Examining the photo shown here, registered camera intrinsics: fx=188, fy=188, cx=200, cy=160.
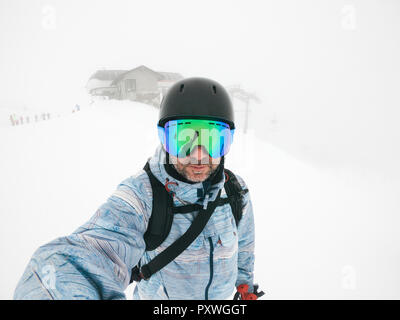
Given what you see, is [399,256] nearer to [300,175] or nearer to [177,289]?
[300,175]

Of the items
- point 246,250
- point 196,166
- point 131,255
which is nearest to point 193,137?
point 196,166

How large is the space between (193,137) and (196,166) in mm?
314

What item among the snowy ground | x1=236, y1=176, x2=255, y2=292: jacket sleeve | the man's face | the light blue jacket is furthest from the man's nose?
Answer: the snowy ground

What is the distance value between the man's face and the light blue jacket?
92mm

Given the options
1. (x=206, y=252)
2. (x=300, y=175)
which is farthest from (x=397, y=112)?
(x=206, y=252)

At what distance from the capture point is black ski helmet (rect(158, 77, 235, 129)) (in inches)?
71.2

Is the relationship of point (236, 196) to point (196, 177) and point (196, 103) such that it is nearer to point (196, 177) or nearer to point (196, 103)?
point (196, 177)

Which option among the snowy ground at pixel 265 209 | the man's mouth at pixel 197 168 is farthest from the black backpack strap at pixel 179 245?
the snowy ground at pixel 265 209

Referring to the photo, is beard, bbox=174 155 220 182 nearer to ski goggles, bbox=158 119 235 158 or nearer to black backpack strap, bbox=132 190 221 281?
ski goggles, bbox=158 119 235 158

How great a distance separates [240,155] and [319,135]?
47.4 m

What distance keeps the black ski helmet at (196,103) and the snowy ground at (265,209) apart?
12.1 feet

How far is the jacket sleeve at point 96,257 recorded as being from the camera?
847 millimetres

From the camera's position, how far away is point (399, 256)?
524 cm

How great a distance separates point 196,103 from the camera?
183cm
